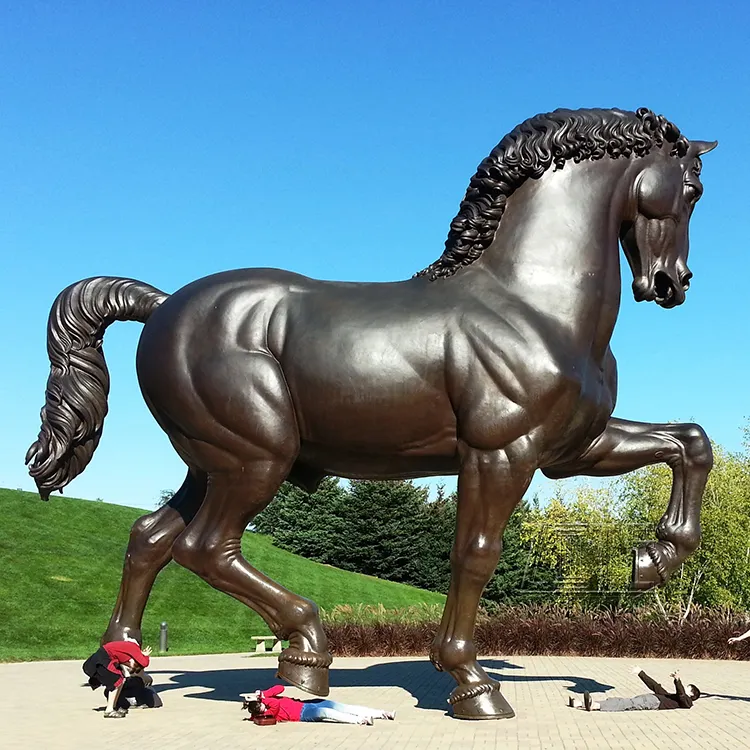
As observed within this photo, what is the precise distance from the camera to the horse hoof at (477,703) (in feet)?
18.4

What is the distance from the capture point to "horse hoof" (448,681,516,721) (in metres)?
5.60

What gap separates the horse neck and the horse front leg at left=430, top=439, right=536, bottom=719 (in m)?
0.97

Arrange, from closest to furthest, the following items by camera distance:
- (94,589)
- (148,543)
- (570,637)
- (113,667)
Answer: (113,667), (148,543), (570,637), (94,589)

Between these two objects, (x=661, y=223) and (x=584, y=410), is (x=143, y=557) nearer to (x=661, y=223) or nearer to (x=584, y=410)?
(x=584, y=410)

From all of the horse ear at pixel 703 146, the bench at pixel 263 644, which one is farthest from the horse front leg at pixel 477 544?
the bench at pixel 263 644

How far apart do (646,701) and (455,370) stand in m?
2.83

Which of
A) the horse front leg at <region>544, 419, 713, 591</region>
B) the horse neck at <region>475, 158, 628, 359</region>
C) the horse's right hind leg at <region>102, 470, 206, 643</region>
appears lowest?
the horse's right hind leg at <region>102, 470, 206, 643</region>

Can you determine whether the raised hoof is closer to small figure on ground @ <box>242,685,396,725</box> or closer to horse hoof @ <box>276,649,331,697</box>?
small figure on ground @ <box>242,685,396,725</box>

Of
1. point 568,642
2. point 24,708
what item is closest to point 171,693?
point 24,708

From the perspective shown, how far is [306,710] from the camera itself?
5840 mm

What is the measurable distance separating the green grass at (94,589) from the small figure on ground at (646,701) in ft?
28.5

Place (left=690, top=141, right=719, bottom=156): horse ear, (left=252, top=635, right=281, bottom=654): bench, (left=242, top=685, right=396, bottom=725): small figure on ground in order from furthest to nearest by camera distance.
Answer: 1. (left=252, top=635, right=281, bottom=654): bench
2. (left=690, top=141, right=719, bottom=156): horse ear
3. (left=242, top=685, right=396, bottom=725): small figure on ground

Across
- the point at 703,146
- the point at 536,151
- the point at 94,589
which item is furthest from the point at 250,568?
the point at 94,589

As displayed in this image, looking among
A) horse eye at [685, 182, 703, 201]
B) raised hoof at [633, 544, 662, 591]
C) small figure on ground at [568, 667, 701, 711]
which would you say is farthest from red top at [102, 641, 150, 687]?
horse eye at [685, 182, 703, 201]
